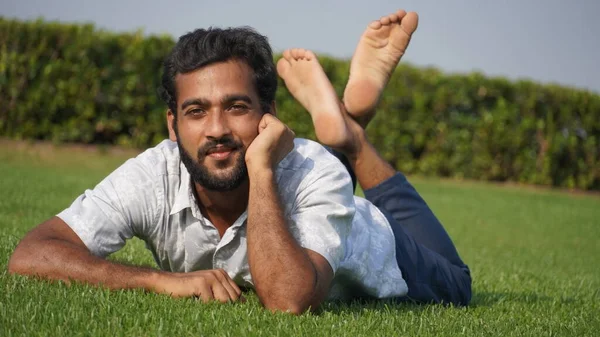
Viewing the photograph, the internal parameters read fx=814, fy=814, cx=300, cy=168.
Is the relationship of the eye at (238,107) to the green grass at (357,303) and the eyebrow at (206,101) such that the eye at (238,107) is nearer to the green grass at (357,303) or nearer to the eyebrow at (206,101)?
the eyebrow at (206,101)

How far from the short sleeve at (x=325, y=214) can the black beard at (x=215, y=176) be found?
33 centimetres

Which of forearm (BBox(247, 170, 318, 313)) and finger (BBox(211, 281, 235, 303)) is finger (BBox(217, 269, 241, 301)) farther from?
forearm (BBox(247, 170, 318, 313))

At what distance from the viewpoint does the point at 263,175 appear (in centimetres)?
412

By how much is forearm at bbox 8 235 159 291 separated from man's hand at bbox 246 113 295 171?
80cm

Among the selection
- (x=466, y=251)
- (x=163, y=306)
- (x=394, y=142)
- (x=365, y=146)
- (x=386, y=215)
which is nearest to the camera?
(x=163, y=306)

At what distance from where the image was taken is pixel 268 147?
4.16 meters

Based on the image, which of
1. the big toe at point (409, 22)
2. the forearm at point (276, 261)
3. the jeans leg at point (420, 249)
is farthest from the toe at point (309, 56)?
the forearm at point (276, 261)

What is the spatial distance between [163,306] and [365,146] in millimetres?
2522

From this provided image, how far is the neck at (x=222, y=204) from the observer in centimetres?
440

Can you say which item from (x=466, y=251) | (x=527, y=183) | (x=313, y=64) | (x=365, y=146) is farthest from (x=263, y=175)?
(x=527, y=183)

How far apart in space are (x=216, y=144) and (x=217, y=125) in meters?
0.11

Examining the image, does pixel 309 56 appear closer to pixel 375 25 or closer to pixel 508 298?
pixel 375 25

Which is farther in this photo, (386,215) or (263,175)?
(386,215)

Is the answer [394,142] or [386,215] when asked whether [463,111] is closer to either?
[394,142]
